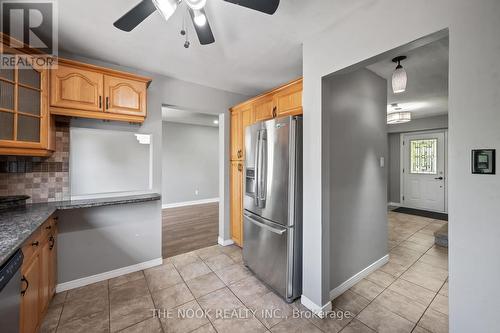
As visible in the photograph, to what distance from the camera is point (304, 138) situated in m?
2.03

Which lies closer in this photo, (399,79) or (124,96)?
(399,79)

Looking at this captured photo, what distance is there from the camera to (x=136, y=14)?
1.32 meters

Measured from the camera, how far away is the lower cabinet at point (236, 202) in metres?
3.30

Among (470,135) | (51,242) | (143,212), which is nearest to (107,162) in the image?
(143,212)

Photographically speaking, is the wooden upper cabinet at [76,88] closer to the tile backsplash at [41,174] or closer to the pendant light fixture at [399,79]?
the tile backsplash at [41,174]

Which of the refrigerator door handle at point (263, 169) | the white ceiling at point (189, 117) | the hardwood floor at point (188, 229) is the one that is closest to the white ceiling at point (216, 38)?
the refrigerator door handle at point (263, 169)

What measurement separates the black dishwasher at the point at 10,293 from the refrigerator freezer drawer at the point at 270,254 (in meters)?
1.84

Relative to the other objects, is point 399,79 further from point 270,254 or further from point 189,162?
point 189,162

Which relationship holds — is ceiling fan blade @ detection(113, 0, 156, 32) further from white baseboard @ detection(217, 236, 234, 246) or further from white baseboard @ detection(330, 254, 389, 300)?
white baseboard @ detection(217, 236, 234, 246)

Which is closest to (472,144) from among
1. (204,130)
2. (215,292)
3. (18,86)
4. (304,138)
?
(304,138)

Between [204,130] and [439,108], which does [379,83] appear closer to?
[439,108]

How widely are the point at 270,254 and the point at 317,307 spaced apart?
0.62m

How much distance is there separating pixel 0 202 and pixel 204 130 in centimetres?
520

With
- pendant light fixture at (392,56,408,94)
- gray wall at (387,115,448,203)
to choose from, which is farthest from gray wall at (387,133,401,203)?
pendant light fixture at (392,56,408,94)
